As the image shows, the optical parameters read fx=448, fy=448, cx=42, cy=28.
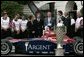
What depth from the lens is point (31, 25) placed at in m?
19.0

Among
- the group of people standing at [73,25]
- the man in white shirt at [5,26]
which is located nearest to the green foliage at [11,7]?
the man in white shirt at [5,26]

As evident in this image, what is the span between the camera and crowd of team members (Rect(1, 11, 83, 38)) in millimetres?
18219

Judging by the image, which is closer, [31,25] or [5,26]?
[5,26]

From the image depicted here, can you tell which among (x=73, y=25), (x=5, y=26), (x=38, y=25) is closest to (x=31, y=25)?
(x=38, y=25)

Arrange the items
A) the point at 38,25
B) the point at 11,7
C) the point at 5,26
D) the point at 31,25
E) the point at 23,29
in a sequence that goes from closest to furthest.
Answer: the point at 5,26
the point at 38,25
the point at 31,25
the point at 23,29
the point at 11,7

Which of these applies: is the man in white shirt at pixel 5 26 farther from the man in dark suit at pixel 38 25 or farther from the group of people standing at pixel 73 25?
the group of people standing at pixel 73 25

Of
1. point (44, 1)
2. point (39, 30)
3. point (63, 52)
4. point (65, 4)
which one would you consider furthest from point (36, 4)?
point (63, 52)

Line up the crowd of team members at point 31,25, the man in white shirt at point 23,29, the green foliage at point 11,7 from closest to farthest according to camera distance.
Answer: the crowd of team members at point 31,25, the man in white shirt at point 23,29, the green foliage at point 11,7

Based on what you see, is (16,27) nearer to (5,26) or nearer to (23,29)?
(23,29)

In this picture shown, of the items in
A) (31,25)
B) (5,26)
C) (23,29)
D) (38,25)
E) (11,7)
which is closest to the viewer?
(5,26)

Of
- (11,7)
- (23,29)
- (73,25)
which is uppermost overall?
(11,7)

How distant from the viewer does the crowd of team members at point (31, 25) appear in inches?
717

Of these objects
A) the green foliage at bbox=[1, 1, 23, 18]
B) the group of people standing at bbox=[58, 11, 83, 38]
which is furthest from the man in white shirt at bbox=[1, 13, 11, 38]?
the green foliage at bbox=[1, 1, 23, 18]

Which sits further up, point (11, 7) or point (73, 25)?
point (11, 7)
